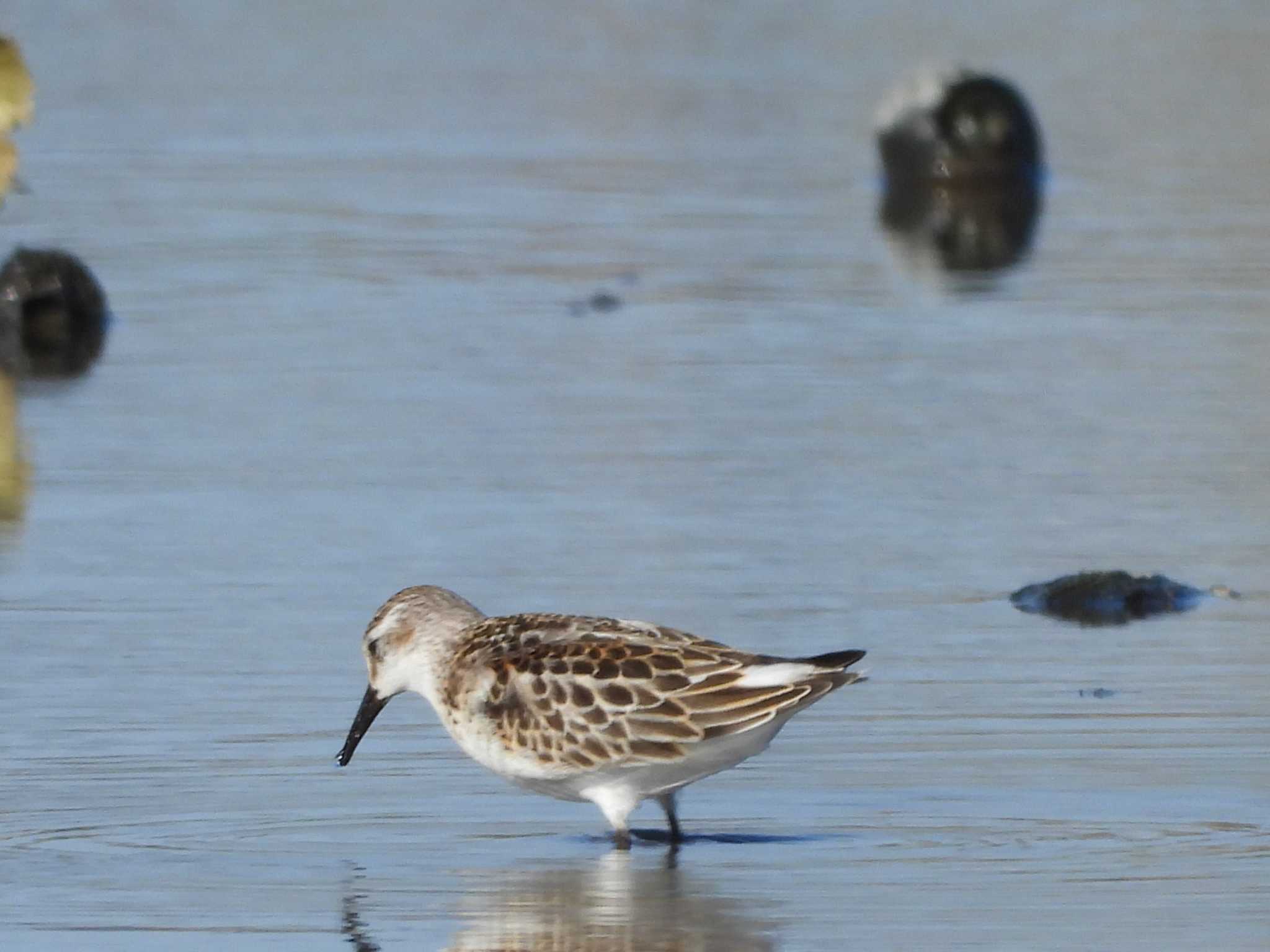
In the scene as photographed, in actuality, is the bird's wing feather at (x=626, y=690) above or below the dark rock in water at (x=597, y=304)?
below

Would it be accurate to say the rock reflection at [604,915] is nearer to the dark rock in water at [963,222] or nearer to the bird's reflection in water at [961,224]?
the bird's reflection in water at [961,224]

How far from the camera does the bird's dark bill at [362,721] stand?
27.9 feet

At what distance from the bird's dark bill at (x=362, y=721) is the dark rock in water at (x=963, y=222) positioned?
10.6 metres

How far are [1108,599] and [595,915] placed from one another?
3.69 metres

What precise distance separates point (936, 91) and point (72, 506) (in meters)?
11.7

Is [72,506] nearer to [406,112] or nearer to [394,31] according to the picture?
[406,112]

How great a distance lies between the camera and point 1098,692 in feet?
31.0

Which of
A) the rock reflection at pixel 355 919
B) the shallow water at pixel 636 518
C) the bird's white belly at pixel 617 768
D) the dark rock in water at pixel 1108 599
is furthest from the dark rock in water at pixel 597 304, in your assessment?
the rock reflection at pixel 355 919

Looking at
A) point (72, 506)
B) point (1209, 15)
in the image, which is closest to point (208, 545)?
point (72, 506)

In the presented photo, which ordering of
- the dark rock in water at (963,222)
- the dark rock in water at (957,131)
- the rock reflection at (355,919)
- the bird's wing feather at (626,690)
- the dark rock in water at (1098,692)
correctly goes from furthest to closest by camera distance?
the dark rock in water at (957,131) < the dark rock in water at (963,222) < the dark rock in water at (1098,692) < the bird's wing feather at (626,690) < the rock reflection at (355,919)

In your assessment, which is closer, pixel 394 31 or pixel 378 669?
pixel 378 669

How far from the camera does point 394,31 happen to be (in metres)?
32.6

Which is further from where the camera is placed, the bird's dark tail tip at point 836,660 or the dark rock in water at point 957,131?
the dark rock in water at point 957,131

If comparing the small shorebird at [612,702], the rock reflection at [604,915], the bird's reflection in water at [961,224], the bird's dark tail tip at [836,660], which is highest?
the bird's reflection in water at [961,224]
